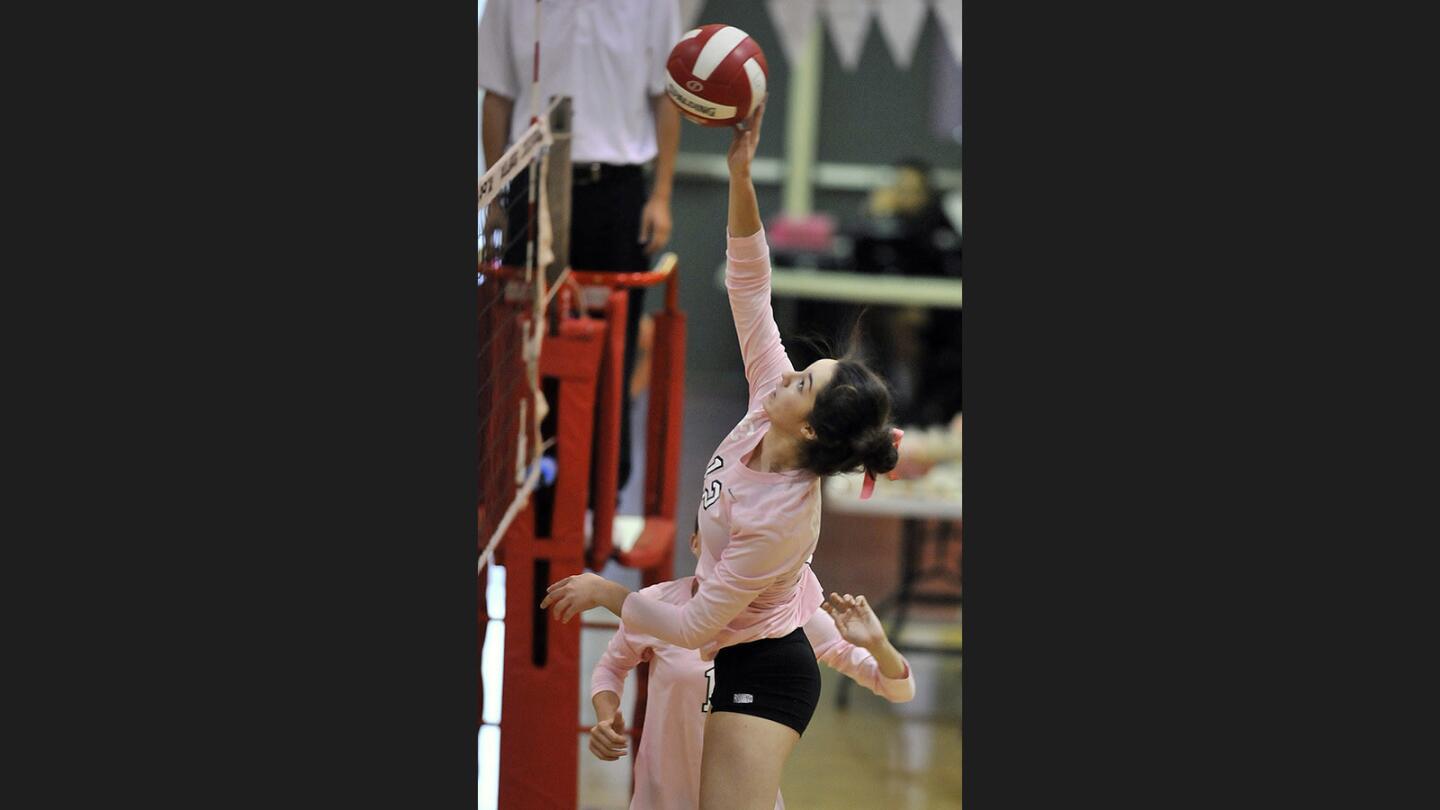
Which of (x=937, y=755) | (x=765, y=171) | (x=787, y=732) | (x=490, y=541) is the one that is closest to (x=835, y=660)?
(x=787, y=732)

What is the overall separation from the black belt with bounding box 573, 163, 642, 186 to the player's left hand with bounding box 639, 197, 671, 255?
12 cm

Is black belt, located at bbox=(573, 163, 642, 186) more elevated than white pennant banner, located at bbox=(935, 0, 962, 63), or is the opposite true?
white pennant banner, located at bbox=(935, 0, 962, 63)

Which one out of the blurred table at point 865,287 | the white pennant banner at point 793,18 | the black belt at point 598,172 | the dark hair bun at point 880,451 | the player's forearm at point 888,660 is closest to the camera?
the dark hair bun at point 880,451

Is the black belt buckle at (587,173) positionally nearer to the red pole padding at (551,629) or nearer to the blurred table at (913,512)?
the red pole padding at (551,629)

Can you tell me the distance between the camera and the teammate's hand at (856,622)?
2854mm

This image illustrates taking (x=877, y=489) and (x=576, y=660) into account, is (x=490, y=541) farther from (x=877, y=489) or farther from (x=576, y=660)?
(x=877, y=489)

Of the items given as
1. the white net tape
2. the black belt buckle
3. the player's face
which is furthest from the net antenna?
the player's face

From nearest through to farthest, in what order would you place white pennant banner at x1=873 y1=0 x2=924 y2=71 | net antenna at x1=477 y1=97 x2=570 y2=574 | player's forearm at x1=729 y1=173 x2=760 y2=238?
player's forearm at x1=729 y1=173 x2=760 y2=238 → net antenna at x1=477 y1=97 x2=570 y2=574 → white pennant banner at x1=873 y1=0 x2=924 y2=71

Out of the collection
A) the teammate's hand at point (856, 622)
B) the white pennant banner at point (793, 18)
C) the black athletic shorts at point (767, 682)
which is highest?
the white pennant banner at point (793, 18)

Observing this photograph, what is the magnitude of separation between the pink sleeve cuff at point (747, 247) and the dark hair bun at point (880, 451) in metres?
0.39

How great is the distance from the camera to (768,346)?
2.81 meters

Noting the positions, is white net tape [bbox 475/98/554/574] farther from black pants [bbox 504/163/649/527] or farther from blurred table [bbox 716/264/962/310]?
blurred table [bbox 716/264/962/310]

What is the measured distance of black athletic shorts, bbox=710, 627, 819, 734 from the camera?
276cm

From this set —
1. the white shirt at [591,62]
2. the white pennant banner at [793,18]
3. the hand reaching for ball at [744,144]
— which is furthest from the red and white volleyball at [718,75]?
the white pennant banner at [793,18]
